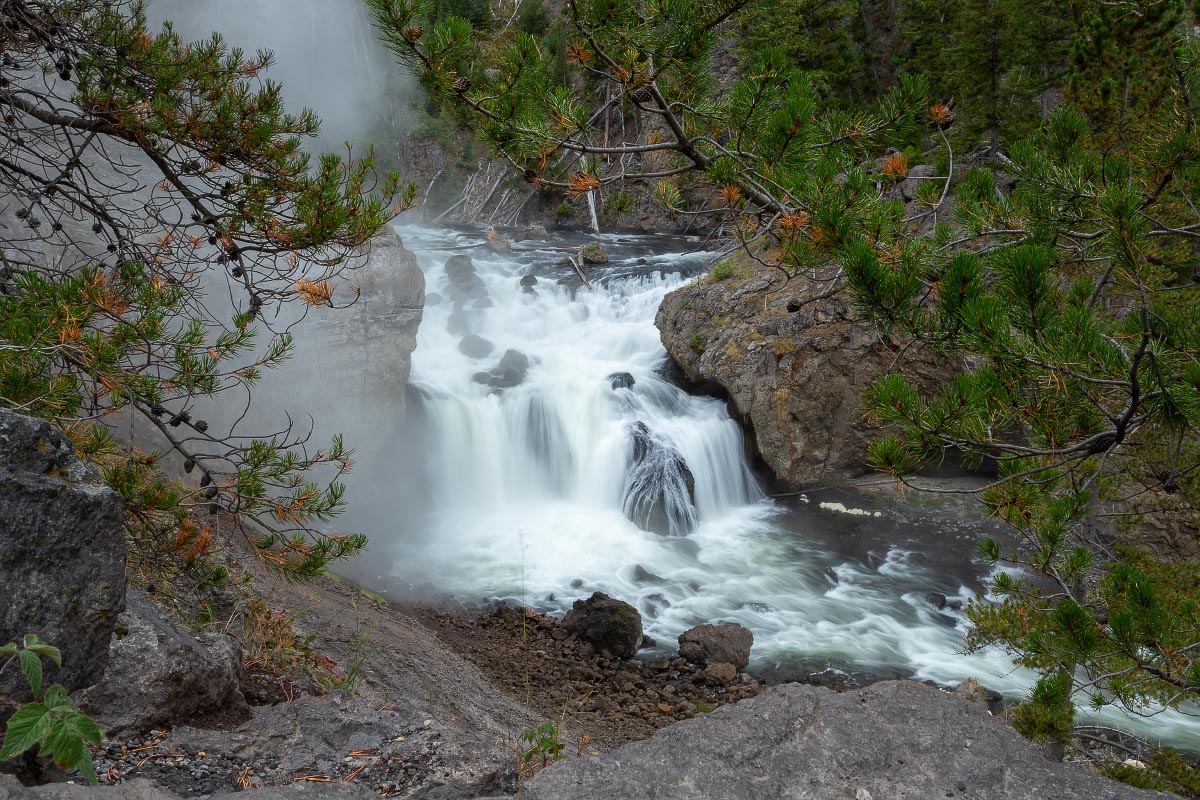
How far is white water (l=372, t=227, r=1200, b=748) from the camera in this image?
847 centimetres

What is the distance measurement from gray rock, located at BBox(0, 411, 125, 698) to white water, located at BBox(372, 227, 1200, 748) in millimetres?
6519

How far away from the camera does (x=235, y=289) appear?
8969 millimetres

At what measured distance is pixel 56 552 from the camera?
7.41 ft

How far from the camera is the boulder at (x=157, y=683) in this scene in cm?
267

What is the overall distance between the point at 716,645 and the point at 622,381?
6.29 metres

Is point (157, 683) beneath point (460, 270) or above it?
beneath

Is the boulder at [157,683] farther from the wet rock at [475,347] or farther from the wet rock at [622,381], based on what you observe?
the wet rock at [475,347]

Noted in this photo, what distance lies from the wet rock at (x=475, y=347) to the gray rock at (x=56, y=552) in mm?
11614

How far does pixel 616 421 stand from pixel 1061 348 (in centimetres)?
1012

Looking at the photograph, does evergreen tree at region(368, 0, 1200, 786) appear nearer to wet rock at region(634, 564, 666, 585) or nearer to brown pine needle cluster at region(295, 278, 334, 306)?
brown pine needle cluster at region(295, 278, 334, 306)

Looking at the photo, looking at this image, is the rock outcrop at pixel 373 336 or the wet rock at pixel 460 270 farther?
the wet rock at pixel 460 270

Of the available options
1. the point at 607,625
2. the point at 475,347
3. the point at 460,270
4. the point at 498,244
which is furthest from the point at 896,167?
the point at 498,244

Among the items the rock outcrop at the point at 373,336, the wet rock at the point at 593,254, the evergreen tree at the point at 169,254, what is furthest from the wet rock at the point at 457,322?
the evergreen tree at the point at 169,254

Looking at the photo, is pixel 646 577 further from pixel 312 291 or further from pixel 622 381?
pixel 312 291
